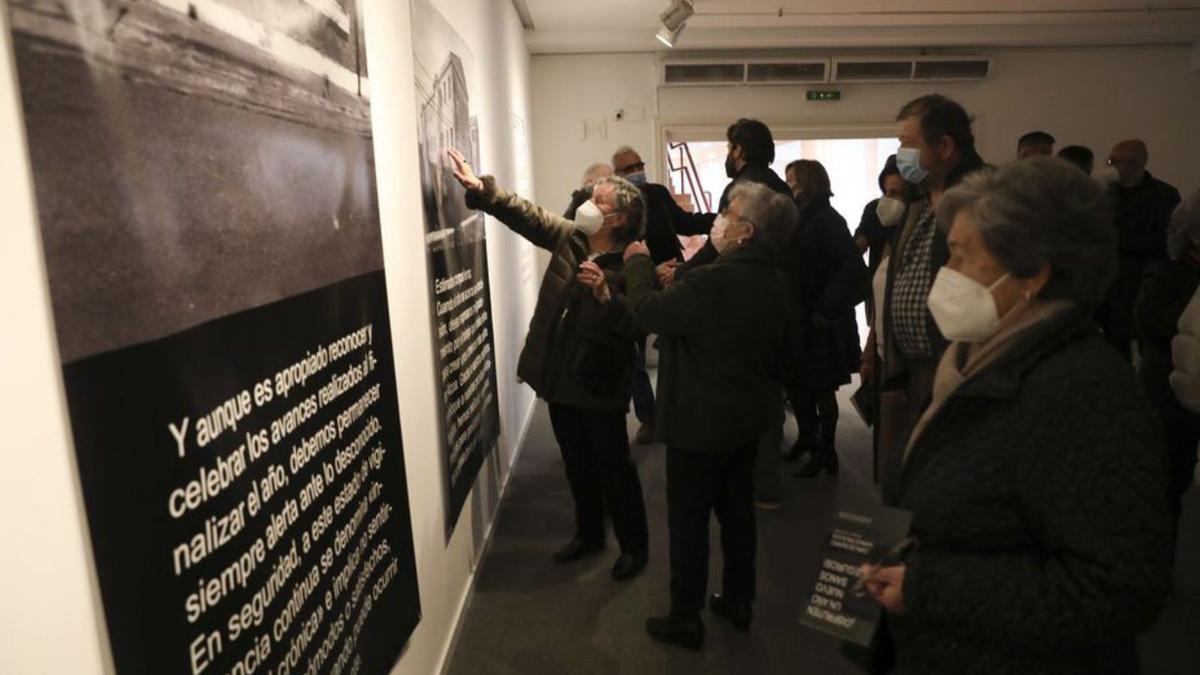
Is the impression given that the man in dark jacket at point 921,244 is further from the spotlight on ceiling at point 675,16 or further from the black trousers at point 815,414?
the spotlight on ceiling at point 675,16

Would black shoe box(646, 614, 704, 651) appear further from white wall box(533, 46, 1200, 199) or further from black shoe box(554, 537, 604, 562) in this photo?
white wall box(533, 46, 1200, 199)

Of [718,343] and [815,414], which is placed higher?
[718,343]

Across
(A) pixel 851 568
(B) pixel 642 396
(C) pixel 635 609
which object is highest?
(A) pixel 851 568

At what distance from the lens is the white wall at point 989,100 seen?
19.7ft

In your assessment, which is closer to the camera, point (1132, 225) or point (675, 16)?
point (1132, 225)

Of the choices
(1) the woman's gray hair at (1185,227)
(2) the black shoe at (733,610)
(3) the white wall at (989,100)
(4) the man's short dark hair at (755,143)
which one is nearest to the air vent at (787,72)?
(3) the white wall at (989,100)

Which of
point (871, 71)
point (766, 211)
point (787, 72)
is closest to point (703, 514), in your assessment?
point (766, 211)

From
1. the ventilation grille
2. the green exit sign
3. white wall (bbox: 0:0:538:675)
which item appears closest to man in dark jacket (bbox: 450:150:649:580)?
white wall (bbox: 0:0:538:675)

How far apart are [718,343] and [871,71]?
189 inches

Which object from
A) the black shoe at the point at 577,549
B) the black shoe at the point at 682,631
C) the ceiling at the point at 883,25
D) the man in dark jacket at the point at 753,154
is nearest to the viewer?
the black shoe at the point at 682,631

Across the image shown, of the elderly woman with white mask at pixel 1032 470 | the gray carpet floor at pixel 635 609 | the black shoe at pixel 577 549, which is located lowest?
the gray carpet floor at pixel 635 609

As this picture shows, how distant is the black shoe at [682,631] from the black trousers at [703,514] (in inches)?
1.1

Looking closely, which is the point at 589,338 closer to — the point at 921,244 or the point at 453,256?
the point at 453,256

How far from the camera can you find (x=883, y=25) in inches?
221
